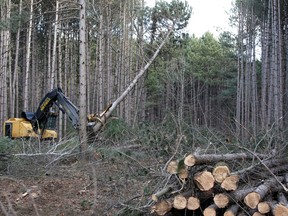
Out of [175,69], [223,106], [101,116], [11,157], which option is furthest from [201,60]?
[11,157]

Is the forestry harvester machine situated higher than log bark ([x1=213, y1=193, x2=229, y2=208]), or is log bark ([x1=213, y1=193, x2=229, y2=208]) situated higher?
the forestry harvester machine

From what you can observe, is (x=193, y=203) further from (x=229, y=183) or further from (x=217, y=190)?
(x=229, y=183)

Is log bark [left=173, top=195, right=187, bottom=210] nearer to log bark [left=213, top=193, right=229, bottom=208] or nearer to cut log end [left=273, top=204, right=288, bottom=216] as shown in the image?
log bark [left=213, top=193, right=229, bottom=208]

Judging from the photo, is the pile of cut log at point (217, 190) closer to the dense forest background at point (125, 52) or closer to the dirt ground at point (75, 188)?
the dirt ground at point (75, 188)

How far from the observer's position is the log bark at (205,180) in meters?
4.18

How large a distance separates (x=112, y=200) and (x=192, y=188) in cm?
160

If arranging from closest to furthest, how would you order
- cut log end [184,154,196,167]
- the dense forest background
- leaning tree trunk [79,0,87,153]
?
cut log end [184,154,196,167]
leaning tree trunk [79,0,87,153]
the dense forest background

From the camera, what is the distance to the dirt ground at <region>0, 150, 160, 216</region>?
5145mm

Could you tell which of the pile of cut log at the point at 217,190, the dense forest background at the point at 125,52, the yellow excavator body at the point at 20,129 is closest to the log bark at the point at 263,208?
the pile of cut log at the point at 217,190

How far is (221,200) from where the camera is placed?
13.6 ft

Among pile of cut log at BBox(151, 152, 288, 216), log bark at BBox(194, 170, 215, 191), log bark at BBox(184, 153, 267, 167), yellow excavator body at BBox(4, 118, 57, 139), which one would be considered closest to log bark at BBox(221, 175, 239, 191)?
pile of cut log at BBox(151, 152, 288, 216)

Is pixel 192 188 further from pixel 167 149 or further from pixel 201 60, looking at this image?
pixel 201 60

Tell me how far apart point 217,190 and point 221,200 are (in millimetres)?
206

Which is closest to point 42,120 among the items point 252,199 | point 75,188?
point 75,188
